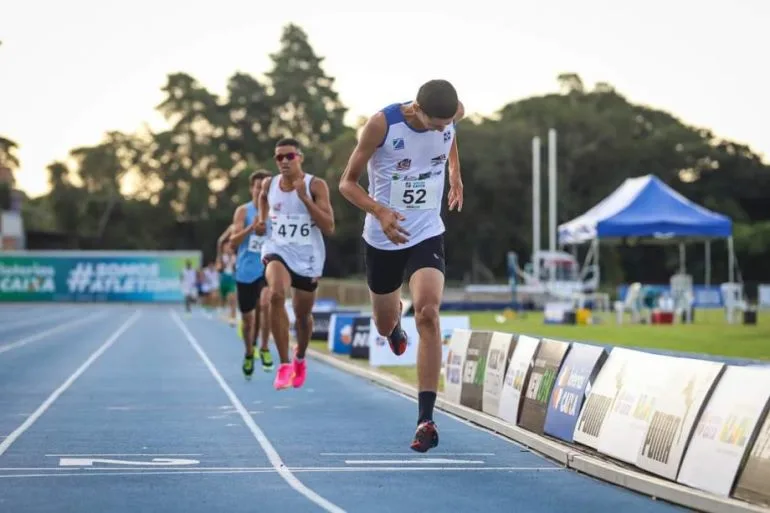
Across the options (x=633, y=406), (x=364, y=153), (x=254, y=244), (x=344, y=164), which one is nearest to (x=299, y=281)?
(x=254, y=244)

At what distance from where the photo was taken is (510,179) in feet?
261

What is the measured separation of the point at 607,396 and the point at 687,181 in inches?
3071

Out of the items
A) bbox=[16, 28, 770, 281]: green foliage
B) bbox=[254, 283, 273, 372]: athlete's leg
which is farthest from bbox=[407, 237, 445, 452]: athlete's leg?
bbox=[16, 28, 770, 281]: green foliage

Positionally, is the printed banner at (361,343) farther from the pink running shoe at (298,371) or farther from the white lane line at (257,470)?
the white lane line at (257,470)

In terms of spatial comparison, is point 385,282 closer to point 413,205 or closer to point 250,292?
point 413,205

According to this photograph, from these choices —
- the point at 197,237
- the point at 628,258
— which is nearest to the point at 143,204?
the point at 197,237

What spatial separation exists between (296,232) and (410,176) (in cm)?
432

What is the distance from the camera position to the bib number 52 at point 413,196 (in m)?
9.45

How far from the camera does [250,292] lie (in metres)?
17.2

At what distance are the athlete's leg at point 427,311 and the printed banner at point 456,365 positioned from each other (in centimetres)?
419

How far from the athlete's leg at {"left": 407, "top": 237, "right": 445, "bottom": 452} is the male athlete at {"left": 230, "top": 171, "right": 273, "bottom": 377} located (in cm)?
661

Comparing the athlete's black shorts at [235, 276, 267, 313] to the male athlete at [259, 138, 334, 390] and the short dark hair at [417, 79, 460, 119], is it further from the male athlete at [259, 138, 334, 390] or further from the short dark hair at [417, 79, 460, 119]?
the short dark hair at [417, 79, 460, 119]

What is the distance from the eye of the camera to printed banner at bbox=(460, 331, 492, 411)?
1300 cm

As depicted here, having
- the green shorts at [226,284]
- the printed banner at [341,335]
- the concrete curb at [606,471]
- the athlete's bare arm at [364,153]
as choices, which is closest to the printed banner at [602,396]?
the concrete curb at [606,471]
